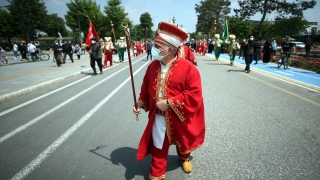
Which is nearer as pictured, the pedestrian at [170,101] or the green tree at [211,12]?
the pedestrian at [170,101]

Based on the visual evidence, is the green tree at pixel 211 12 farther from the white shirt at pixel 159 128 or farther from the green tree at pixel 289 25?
the white shirt at pixel 159 128

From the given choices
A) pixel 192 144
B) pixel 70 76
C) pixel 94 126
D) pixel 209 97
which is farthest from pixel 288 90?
pixel 70 76

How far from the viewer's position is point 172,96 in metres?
2.13

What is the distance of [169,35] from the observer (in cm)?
209

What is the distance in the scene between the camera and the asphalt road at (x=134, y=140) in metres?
2.52

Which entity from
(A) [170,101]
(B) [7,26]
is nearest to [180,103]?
(A) [170,101]

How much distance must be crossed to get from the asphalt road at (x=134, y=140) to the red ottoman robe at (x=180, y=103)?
1.79 ft

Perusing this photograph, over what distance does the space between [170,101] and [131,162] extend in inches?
50.6

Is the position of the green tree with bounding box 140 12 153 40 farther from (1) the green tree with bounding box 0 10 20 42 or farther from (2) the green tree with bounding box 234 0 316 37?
(2) the green tree with bounding box 234 0 316 37

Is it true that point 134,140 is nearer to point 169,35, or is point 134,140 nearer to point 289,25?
point 169,35

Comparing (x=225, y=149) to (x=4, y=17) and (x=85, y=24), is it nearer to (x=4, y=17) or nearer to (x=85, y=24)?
(x=85, y=24)

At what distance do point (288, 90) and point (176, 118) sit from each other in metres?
6.04

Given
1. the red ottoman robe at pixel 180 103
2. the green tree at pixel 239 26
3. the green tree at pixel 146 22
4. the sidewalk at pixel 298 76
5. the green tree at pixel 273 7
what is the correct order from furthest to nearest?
the green tree at pixel 146 22 < the green tree at pixel 239 26 < the green tree at pixel 273 7 < the sidewalk at pixel 298 76 < the red ottoman robe at pixel 180 103

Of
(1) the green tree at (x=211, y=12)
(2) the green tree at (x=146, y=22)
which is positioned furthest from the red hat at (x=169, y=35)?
(2) the green tree at (x=146, y=22)
